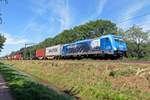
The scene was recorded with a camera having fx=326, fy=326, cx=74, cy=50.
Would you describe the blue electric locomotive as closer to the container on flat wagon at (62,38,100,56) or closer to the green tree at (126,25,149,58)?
the container on flat wagon at (62,38,100,56)

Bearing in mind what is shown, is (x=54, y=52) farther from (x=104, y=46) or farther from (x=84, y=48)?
(x=104, y=46)

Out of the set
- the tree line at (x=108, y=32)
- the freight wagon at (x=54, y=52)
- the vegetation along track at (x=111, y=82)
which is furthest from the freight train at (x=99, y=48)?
the tree line at (x=108, y=32)

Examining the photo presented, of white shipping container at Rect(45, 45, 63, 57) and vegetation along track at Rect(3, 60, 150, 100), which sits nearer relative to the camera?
vegetation along track at Rect(3, 60, 150, 100)

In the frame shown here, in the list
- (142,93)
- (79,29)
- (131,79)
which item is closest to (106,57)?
(131,79)

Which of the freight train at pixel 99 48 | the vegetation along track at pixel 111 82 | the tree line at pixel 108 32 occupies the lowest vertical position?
the vegetation along track at pixel 111 82

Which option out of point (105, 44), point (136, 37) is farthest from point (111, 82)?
point (136, 37)

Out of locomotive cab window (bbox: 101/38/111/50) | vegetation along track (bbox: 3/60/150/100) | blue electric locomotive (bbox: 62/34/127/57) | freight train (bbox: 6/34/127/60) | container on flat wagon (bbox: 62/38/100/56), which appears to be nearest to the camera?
vegetation along track (bbox: 3/60/150/100)

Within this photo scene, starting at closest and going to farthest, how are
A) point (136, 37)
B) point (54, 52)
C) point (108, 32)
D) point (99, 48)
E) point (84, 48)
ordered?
point (99, 48)
point (84, 48)
point (54, 52)
point (136, 37)
point (108, 32)

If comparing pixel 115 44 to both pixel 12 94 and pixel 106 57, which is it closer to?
pixel 106 57

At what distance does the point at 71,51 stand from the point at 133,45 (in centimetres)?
4016

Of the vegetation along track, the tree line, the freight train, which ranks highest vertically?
the tree line

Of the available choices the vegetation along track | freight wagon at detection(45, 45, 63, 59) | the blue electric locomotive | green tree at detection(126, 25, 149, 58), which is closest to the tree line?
green tree at detection(126, 25, 149, 58)

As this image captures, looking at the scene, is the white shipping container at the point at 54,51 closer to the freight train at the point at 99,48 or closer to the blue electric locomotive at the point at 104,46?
the freight train at the point at 99,48

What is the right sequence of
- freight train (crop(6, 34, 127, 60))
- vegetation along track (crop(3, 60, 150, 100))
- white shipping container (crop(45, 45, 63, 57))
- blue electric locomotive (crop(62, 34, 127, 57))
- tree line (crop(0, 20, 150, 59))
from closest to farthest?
vegetation along track (crop(3, 60, 150, 100))
blue electric locomotive (crop(62, 34, 127, 57))
freight train (crop(6, 34, 127, 60))
white shipping container (crop(45, 45, 63, 57))
tree line (crop(0, 20, 150, 59))
